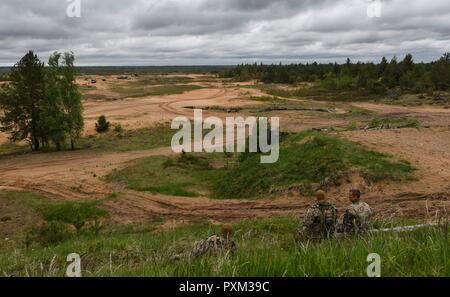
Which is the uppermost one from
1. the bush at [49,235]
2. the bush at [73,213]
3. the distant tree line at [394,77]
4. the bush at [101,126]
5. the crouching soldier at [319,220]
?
the distant tree line at [394,77]

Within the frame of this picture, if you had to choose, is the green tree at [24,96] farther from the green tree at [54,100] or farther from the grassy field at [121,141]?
the grassy field at [121,141]

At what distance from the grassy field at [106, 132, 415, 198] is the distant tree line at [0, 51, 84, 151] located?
367 inches

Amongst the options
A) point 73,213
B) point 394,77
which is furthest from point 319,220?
point 394,77

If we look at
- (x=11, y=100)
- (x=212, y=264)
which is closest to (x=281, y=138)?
(x=11, y=100)

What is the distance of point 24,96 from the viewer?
3259 centimetres

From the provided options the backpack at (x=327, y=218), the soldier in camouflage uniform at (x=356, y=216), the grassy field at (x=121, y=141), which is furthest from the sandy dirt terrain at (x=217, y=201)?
the grassy field at (x=121, y=141)

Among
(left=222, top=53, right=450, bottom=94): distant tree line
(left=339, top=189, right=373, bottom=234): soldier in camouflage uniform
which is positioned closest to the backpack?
(left=339, top=189, right=373, bottom=234): soldier in camouflage uniform

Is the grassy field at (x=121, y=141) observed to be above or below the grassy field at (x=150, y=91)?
below

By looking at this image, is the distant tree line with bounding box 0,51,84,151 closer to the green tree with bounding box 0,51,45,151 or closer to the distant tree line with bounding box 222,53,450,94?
the green tree with bounding box 0,51,45,151

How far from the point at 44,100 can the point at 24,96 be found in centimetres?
179

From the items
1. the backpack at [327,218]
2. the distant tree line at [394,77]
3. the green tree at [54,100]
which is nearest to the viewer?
the backpack at [327,218]

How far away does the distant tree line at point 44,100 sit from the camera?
3144cm
